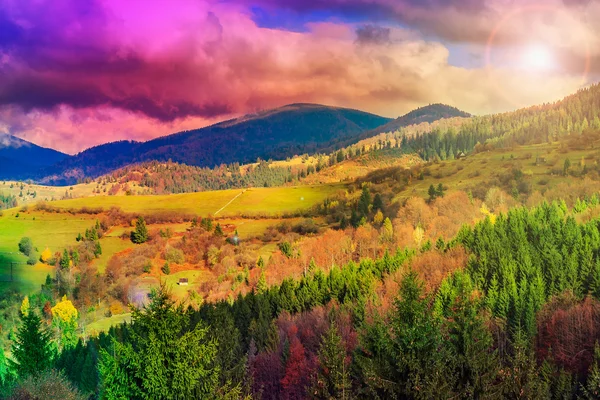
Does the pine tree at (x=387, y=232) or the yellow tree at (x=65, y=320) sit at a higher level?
the pine tree at (x=387, y=232)

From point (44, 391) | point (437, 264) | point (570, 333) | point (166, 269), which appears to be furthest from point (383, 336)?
point (166, 269)

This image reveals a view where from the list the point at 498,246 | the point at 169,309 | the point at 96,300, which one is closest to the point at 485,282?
the point at 498,246

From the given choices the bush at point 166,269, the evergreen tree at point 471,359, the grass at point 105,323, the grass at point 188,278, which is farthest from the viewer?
the bush at point 166,269

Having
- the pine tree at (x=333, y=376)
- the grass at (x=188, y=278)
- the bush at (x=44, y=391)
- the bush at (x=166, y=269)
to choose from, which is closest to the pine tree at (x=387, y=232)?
the grass at (x=188, y=278)

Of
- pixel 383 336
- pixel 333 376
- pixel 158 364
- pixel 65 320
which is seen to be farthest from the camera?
pixel 65 320

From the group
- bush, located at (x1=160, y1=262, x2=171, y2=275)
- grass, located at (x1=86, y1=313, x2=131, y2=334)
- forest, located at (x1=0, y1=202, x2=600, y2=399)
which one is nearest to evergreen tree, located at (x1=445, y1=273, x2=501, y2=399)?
forest, located at (x1=0, y1=202, x2=600, y2=399)

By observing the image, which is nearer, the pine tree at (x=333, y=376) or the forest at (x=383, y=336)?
the forest at (x=383, y=336)

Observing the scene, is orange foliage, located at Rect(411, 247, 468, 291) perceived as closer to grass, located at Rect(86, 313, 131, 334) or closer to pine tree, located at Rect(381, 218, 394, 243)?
pine tree, located at Rect(381, 218, 394, 243)

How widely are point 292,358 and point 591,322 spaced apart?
1574 inches

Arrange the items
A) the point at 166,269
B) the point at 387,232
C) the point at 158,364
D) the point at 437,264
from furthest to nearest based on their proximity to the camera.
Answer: the point at 166,269 < the point at 387,232 < the point at 437,264 < the point at 158,364

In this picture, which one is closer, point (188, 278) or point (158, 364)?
point (158, 364)

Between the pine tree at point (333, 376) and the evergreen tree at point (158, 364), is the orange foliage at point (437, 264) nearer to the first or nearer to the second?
the pine tree at point (333, 376)

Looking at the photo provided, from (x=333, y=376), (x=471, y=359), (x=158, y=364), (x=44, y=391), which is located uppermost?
(x=158, y=364)

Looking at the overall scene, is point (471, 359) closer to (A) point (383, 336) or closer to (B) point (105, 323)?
(A) point (383, 336)
